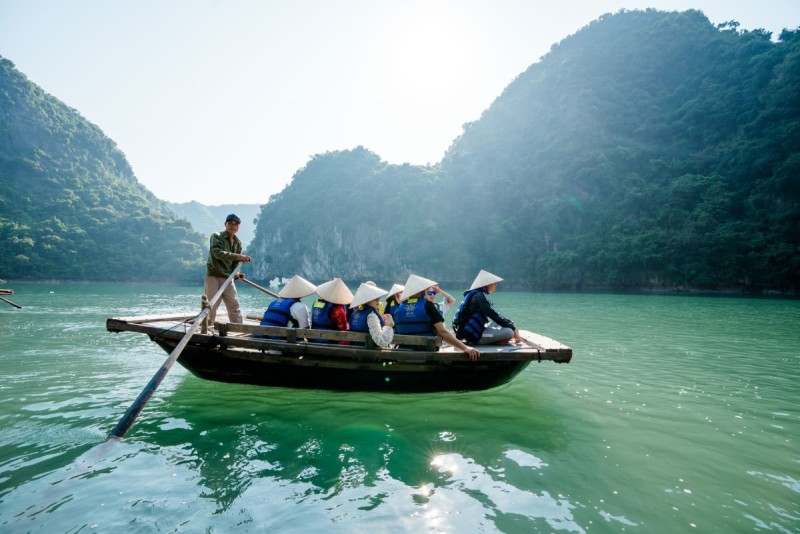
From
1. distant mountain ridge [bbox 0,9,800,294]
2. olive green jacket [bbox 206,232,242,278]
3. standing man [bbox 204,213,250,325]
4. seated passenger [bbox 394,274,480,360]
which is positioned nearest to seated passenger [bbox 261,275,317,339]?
standing man [bbox 204,213,250,325]

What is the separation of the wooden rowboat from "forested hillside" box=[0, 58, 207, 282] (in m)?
69.1

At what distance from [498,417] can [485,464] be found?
1.34 metres

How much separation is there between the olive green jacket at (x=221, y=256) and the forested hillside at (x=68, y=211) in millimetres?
68114

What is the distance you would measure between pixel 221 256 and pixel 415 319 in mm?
3465

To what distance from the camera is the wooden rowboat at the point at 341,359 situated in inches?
208

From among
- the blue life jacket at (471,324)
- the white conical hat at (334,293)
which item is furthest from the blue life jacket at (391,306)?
the blue life jacket at (471,324)

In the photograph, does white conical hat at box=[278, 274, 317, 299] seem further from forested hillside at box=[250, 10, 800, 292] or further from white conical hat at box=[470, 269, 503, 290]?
forested hillside at box=[250, 10, 800, 292]

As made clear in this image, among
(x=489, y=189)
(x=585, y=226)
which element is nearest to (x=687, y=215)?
(x=585, y=226)

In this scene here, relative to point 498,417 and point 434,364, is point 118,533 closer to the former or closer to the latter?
point 434,364

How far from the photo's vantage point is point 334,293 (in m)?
5.54

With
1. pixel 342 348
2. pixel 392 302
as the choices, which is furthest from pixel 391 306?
→ pixel 342 348

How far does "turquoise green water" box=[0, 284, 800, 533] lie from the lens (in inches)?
116

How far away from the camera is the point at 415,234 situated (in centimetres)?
6525

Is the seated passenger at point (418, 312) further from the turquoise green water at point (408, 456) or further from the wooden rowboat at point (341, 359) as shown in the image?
the turquoise green water at point (408, 456)
